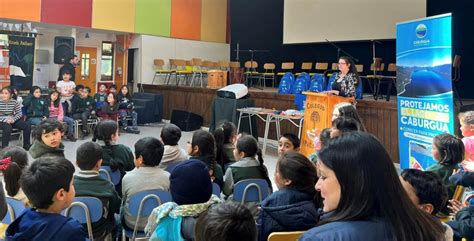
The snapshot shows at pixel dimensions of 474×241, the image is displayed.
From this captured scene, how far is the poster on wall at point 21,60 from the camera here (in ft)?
24.9

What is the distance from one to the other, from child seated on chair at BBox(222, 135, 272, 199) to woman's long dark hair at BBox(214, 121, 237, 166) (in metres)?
0.53

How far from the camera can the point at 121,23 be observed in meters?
10.6

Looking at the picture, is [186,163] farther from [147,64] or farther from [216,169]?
[147,64]

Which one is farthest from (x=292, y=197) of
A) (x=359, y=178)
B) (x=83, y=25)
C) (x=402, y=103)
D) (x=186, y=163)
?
(x=83, y=25)

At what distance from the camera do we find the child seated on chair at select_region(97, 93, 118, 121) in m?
7.88

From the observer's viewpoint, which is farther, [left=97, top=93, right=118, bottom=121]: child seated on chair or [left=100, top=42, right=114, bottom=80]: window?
[left=100, top=42, right=114, bottom=80]: window

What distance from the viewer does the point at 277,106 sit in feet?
25.4

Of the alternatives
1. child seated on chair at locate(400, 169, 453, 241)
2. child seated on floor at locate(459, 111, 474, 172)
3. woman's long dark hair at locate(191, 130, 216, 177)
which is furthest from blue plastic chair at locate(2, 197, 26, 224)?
child seated on floor at locate(459, 111, 474, 172)

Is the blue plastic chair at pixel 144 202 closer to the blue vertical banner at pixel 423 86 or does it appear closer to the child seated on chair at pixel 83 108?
the blue vertical banner at pixel 423 86

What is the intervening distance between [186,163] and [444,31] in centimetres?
288

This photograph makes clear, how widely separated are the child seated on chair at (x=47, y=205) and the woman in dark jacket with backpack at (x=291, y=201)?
29.6 inches

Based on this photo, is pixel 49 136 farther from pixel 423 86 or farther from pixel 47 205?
pixel 423 86

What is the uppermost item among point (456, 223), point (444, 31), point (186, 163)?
point (444, 31)

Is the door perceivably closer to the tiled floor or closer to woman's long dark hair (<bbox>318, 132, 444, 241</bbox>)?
the tiled floor
